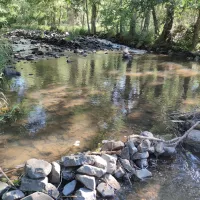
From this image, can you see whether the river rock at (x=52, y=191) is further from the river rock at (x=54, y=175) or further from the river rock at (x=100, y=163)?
the river rock at (x=100, y=163)

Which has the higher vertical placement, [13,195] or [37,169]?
[37,169]

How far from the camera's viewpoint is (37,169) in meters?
4.01

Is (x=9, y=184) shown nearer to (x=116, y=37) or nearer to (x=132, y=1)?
(x=132, y=1)

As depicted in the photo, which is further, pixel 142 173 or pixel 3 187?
pixel 142 173

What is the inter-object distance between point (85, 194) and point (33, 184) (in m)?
0.70

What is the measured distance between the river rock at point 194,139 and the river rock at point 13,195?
11.1ft

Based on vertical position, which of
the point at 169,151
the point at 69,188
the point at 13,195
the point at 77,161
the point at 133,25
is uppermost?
the point at 133,25

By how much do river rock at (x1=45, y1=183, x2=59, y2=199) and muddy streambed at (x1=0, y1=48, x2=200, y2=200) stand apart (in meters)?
0.91

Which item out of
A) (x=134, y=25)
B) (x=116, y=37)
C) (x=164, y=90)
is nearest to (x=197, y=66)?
(x=164, y=90)

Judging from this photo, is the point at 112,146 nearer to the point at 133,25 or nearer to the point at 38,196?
the point at 38,196

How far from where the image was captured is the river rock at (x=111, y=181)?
4313mm

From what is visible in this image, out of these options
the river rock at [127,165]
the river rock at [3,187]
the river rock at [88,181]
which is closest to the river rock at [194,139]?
the river rock at [127,165]

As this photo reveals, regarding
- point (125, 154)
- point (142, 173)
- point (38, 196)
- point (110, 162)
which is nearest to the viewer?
point (38, 196)

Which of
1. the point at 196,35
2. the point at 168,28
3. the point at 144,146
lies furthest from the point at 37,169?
the point at 168,28
